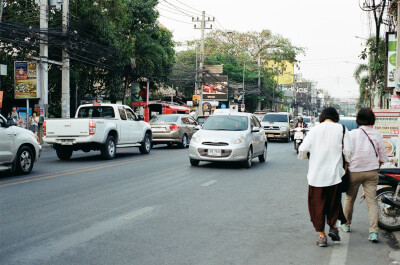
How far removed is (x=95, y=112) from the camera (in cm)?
1739

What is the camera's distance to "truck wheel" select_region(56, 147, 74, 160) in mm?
16484

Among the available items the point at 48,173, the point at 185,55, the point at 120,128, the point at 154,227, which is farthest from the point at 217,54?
the point at 154,227

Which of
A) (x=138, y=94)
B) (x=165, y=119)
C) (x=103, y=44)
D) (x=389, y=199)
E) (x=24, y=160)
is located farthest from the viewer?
(x=138, y=94)

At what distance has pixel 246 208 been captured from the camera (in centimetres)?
787

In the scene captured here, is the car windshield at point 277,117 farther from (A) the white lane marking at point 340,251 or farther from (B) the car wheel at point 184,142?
(A) the white lane marking at point 340,251

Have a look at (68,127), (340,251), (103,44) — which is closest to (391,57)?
(68,127)

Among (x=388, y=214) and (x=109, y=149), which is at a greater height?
(x=109, y=149)

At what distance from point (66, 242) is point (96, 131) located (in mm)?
10555

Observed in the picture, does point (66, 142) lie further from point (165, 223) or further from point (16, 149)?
point (165, 223)

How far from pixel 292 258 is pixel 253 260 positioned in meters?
0.44

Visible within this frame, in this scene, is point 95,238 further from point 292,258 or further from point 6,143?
point 6,143

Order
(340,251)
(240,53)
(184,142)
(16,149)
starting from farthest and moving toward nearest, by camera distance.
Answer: (240,53) → (184,142) → (16,149) → (340,251)

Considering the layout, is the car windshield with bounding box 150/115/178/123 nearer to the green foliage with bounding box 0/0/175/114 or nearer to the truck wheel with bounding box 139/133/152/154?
the truck wheel with bounding box 139/133/152/154

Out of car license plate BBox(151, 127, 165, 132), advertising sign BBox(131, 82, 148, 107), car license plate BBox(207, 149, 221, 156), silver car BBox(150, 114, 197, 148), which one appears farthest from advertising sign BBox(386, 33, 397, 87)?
advertising sign BBox(131, 82, 148, 107)
